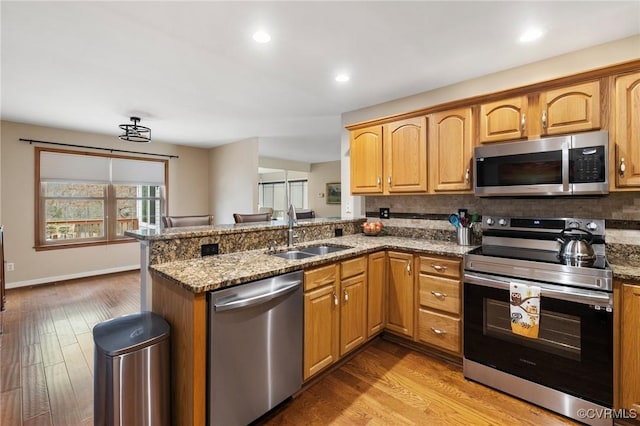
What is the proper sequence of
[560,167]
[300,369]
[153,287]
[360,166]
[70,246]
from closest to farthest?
[153,287] → [300,369] → [560,167] → [360,166] → [70,246]

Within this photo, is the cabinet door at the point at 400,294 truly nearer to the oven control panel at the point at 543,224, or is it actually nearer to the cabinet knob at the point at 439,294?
the cabinet knob at the point at 439,294

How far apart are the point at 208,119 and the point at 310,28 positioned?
2.79m

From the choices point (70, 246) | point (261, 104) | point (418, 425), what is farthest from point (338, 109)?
point (70, 246)

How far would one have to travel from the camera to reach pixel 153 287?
180cm

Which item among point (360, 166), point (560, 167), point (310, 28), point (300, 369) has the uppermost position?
point (310, 28)

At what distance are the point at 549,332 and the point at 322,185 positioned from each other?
8.14 metres

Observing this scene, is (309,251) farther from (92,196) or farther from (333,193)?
(333,193)

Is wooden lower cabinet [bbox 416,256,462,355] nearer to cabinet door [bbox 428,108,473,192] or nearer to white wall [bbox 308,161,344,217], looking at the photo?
cabinet door [bbox 428,108,473,192]

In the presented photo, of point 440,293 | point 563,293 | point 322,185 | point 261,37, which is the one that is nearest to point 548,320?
point 563,293

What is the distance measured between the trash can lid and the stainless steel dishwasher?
1.01 feet

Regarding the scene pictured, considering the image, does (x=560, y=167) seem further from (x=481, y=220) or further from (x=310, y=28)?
(x=310, y=28)

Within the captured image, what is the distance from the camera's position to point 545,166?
2.15 m

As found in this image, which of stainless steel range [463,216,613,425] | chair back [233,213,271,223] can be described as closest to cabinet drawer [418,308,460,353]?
stainless steel range [463,216,613,425]

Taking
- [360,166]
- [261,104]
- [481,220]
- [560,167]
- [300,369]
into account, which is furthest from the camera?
[261,104]
